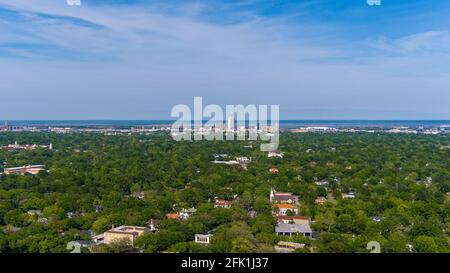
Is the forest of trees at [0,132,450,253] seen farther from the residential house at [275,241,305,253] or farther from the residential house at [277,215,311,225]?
the residential house at [277,215,311,225]

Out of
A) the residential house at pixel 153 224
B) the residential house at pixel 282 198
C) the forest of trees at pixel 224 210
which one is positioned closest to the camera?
the forest of trees at pixel 224 210

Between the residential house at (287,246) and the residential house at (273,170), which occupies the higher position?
the residential house at (273,170)

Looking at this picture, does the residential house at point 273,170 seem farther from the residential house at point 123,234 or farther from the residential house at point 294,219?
the residential house at point 123,234

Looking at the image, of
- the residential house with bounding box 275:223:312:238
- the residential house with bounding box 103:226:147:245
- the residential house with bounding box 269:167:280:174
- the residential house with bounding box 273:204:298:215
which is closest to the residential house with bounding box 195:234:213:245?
the residential house with bounding box 103:226:147:245

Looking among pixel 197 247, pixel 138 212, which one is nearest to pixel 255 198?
pixel 138 212

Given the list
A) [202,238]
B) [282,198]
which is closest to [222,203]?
[282,198]

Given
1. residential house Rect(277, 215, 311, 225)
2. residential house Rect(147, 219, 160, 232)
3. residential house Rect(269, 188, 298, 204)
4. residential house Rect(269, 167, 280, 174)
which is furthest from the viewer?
residential house Rect(269, 167, 280, 174)

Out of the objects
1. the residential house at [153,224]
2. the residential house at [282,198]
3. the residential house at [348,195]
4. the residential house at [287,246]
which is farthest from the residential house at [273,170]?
the residential house at [287,246]

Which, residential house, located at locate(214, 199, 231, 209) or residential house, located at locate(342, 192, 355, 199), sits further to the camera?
residential house, located at locate(342, 192, 355, 199)

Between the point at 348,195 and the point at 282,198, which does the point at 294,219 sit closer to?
the point at 282,198
